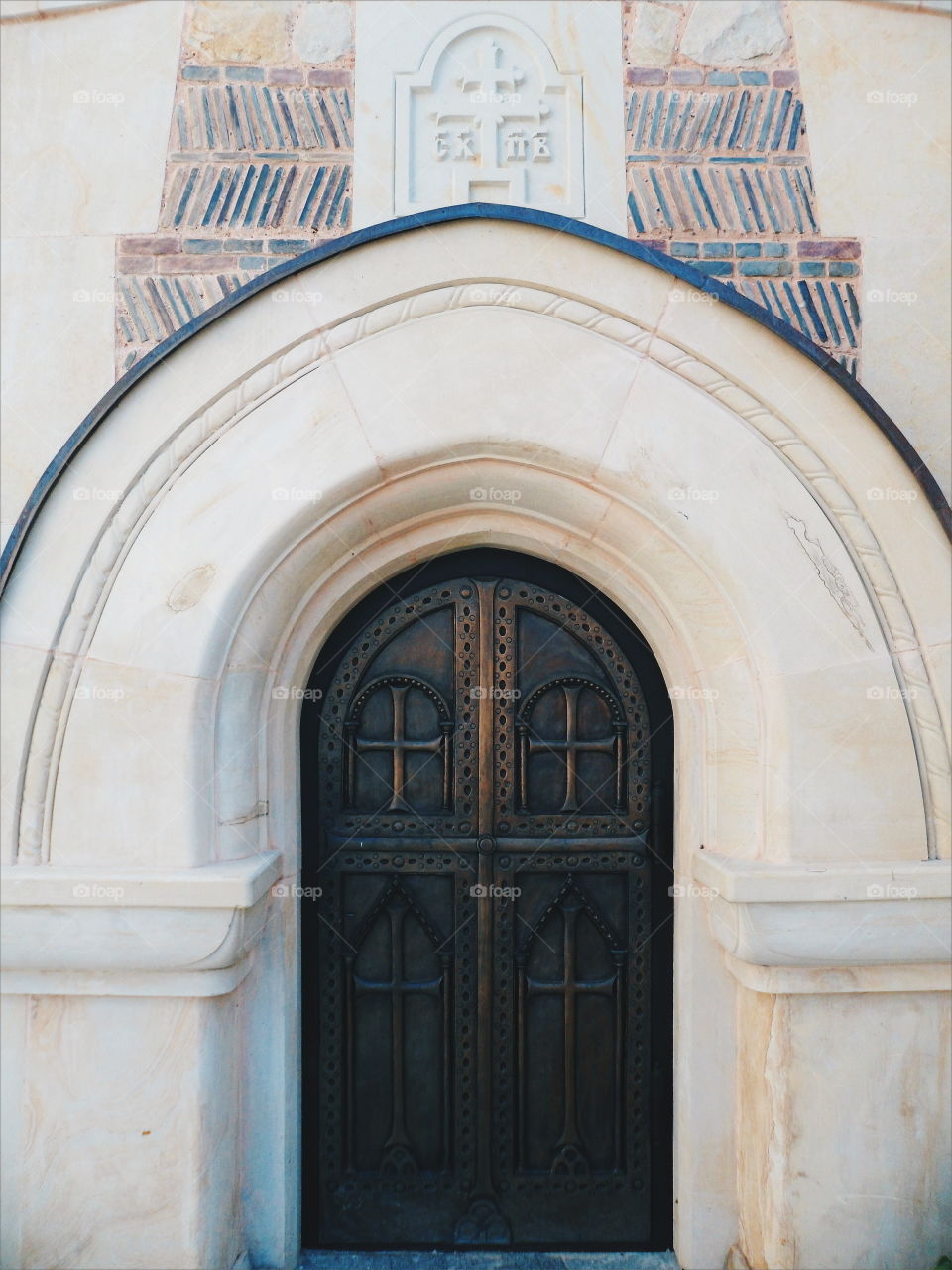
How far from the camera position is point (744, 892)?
99.2 inches

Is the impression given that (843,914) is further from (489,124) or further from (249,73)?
(249,73)

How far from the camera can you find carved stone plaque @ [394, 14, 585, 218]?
2787 mm

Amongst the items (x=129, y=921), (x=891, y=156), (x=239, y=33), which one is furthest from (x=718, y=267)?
(x=129, y=921)

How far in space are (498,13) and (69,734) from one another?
2688mm

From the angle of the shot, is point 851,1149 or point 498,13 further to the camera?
point 498,13

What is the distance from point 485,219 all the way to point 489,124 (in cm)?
45

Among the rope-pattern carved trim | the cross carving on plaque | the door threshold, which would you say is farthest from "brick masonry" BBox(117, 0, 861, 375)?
the door threshold

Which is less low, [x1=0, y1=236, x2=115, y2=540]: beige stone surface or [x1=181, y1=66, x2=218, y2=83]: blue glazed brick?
[x1=181, y1=66, x2=218, y2=83]: blue glazed brick

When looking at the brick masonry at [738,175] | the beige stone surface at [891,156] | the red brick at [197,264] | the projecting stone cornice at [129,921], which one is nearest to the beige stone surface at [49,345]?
the red brick at [197,264]

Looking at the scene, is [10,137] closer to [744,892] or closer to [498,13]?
[498,13]

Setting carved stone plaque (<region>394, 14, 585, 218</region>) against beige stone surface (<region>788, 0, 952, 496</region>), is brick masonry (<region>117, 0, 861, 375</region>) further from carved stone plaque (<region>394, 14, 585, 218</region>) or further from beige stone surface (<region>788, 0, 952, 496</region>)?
carved stone plaque (<region>394, 14, 585, 218</region>)

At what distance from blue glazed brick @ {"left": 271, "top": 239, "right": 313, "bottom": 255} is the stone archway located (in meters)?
0.27

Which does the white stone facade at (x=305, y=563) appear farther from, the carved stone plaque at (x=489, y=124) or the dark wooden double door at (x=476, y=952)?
the dark wooden double door at (x=476, y=952)

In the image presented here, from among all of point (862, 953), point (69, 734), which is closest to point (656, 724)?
point (862, 953)
